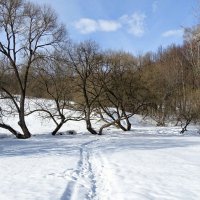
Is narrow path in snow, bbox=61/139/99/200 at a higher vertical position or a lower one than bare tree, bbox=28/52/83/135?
lower

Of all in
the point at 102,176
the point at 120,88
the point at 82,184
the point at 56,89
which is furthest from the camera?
the point at 120,88

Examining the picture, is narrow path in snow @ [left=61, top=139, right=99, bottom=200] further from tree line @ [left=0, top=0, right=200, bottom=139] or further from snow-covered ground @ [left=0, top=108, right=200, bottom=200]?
tree line @ [left=0, top=0, right=200, bottom=139]

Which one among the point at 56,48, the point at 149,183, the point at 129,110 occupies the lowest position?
the point at 149,183

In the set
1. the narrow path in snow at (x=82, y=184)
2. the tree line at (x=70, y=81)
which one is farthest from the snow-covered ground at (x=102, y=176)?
the tree line at (x=70, y=81)

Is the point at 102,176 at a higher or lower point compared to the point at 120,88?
lower

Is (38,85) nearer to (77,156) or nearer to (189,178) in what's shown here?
(77,156)

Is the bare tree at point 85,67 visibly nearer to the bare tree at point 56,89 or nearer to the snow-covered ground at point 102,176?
the bare tree at point 56,89

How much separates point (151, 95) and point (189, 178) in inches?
1030

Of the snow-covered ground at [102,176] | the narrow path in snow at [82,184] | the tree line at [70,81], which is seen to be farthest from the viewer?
the tree line at [70,81]

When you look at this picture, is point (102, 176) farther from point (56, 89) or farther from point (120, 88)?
point (120, 88)

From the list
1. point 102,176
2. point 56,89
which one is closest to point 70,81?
point 56,89

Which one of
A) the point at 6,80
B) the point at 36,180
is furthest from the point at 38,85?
the point at 36,180

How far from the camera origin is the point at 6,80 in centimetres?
2997

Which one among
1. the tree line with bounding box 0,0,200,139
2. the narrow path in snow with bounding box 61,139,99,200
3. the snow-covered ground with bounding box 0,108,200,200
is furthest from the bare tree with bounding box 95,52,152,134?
the narrow path in snow with bounding box 61,139,99,200
